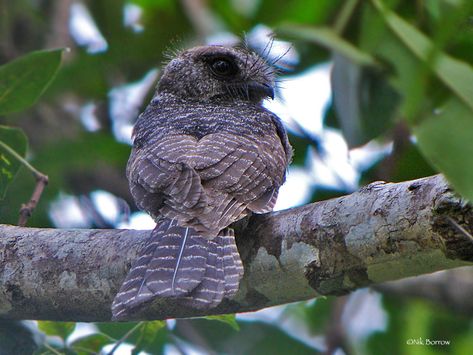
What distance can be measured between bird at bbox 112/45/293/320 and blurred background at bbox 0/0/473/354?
0.30 meters

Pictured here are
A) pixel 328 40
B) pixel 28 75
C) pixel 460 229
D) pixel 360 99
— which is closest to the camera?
pixel 328 40

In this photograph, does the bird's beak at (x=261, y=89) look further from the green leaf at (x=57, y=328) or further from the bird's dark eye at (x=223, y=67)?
the green leaf at (x=57, y=328)

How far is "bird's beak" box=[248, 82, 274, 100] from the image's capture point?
196 inches

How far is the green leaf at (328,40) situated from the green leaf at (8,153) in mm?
1825

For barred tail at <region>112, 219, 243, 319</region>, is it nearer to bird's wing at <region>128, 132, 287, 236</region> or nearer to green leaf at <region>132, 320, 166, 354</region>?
bird's wing at <region>128, 132, 287, 236</region>

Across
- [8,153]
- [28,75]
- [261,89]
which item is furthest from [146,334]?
[261,89]

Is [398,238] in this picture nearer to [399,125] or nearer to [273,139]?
[399,125]

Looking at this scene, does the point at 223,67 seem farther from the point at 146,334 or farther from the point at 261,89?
the point at 146,334

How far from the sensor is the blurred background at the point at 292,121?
A: 2.07 m

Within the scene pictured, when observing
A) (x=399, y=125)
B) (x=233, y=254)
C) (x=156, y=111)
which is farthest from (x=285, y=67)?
(x=233, y=254)

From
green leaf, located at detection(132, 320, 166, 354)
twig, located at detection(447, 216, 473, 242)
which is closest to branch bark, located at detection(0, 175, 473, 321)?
twig, located at detection(447, 216, 473, 242)

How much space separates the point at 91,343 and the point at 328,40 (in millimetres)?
1835

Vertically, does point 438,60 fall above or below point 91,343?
above

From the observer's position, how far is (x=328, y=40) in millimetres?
2143
